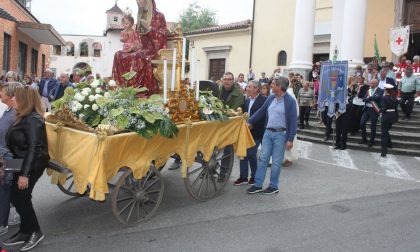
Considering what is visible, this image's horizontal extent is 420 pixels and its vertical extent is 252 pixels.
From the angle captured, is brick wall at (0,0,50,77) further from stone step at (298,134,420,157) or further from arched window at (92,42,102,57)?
arched window at (92,42,102,57)

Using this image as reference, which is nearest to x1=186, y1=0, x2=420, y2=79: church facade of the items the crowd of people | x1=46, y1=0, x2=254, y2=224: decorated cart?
the crowd of people

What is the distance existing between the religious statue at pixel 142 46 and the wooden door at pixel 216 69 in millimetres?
20399

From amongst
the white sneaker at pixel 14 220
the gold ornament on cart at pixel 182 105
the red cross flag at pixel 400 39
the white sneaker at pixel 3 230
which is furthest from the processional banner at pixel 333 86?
the white sneaker at pixel 3 230

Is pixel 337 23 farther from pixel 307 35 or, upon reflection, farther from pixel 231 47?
pixel 231 47

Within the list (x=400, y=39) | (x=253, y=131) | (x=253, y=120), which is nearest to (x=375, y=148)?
(x=253, y=131)

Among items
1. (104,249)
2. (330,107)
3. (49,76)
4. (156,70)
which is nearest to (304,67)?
(330,107)

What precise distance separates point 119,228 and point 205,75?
2402cm

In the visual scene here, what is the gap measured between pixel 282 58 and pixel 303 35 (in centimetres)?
706

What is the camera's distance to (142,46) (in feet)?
22.4

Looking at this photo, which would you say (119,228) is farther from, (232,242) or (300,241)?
(300,241)

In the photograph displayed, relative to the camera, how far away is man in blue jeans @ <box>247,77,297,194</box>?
6305mm

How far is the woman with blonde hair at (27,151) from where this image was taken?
4.09 metres

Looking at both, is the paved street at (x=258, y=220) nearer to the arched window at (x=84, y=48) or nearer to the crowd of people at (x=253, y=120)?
the crowd of people at (x=253, y=120)

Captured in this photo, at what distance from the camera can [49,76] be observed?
12.2 metres
